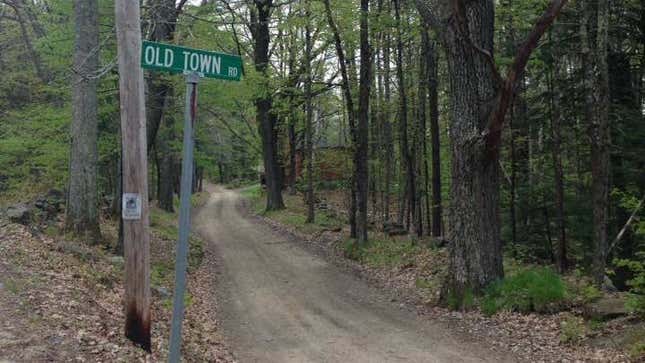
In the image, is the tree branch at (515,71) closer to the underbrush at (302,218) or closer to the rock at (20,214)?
the rock at (20,214)

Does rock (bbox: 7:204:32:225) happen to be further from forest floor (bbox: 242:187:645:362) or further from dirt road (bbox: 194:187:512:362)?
forest floor (bbox: 242:187:645:362)

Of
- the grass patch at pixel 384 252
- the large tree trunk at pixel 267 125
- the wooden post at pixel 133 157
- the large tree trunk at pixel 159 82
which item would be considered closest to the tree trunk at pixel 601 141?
the grass patch at pixel 384 252

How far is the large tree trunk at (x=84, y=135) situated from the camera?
11953mm

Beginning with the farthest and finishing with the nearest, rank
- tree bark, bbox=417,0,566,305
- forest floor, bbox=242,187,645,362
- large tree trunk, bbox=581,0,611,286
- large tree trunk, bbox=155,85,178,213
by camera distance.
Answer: large tree trunk, bbox=155,85,178,213 → large tree trunk, bbox=581,0,611,286 → tree bark, bbox=417,0,566,305 → forest floor, bbox=242,187,645,362

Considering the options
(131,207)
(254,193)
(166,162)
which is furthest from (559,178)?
(254,193)

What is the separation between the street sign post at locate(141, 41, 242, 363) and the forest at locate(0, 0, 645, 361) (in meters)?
1.74

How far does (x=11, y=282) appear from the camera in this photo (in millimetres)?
7250

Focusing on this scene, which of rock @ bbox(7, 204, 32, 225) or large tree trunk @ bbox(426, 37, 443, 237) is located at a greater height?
large tree trunk @ bbox(426, 37, 443, 237)

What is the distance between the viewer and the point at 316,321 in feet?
30.8

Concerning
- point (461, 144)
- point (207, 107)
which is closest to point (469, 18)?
point (461, 144)

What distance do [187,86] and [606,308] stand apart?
679 centimetres

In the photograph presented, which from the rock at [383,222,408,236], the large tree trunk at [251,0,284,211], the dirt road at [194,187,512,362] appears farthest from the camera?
the large tree trunk at [251,0,284,211]

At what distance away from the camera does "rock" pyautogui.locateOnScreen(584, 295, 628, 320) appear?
763 centimetres

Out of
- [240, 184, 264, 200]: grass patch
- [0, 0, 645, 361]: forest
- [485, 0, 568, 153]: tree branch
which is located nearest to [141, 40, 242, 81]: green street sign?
[0, 0, 645, 361]: forest
